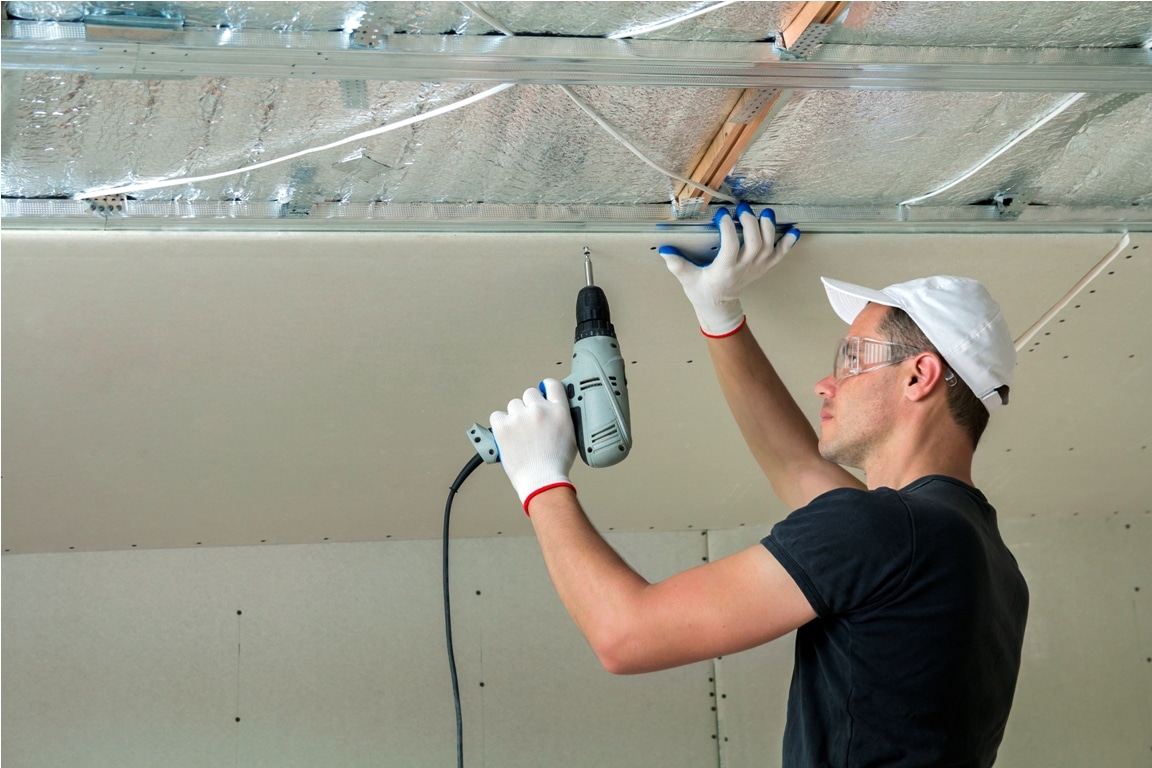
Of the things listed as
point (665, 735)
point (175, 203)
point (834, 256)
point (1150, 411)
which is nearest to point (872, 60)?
point (834, 256)

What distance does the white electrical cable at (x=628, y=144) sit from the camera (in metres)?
1.34

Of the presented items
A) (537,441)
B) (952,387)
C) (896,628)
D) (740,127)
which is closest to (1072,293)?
(952,387)

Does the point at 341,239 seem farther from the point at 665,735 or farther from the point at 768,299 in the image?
the point at 665,735

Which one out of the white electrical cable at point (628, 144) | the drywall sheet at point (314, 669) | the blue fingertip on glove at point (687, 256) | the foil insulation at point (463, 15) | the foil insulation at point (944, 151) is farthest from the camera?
the drywall sheet at point (314, 669)

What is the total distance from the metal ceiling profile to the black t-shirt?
1.74 feet

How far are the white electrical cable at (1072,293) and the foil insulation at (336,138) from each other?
0.78m

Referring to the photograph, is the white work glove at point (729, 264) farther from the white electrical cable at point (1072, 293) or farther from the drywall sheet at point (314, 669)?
the drywall sheet at point (314, 669)

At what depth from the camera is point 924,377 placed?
1.47 m

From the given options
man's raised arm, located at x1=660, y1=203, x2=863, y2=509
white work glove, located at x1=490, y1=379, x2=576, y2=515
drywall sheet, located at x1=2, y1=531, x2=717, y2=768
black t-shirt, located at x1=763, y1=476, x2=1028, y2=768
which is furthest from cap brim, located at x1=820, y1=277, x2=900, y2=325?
drywall sheet, located at x1=2, y1=531, x2=717, y2=768

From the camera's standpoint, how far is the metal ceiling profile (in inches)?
→ 46.5

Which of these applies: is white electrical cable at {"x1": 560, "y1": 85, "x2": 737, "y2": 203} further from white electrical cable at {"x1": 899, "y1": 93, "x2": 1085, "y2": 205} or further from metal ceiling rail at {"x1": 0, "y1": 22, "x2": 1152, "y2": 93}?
white electrical cable at {"x1": 899, "y1": 93, "x2": 1085, "y2": 205}

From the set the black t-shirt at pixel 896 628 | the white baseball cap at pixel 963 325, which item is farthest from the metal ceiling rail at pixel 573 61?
the black t-shirt at pixel 896 628

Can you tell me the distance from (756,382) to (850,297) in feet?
0.82

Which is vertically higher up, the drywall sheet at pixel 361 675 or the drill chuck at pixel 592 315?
the drill chuck at pixel 592 315
